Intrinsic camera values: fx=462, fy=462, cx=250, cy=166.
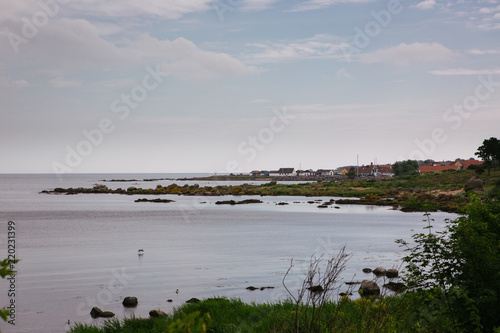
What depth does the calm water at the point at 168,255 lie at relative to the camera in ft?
55.0

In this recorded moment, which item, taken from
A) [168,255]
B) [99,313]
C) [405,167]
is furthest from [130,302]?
[405,167]

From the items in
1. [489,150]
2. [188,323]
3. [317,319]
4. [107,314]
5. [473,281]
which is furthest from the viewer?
[489,150]

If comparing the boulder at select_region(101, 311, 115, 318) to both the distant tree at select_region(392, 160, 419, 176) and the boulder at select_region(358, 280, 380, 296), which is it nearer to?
the boulder at select_region(358, 280, 380, 296)

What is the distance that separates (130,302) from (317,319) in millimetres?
11100

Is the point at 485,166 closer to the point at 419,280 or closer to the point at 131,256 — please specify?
the point at 131,256

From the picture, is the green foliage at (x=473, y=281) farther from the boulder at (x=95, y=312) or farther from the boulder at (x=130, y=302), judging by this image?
the boulder at (x=130, y=302)

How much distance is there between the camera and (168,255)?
27.6 metres

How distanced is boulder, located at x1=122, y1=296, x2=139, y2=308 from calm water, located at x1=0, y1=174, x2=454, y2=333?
0.22 metres

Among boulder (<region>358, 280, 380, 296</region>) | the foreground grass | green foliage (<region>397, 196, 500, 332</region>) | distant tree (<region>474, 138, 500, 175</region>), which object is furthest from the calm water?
distant tree (<region>474, 138, 500, 175</region>)

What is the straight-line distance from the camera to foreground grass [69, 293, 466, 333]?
6961mm

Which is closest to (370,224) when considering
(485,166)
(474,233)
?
(474,233)

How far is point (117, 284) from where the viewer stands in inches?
762

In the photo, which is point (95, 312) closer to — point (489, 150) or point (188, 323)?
point (188, 323)

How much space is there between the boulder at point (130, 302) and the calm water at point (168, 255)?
0.71 ft
